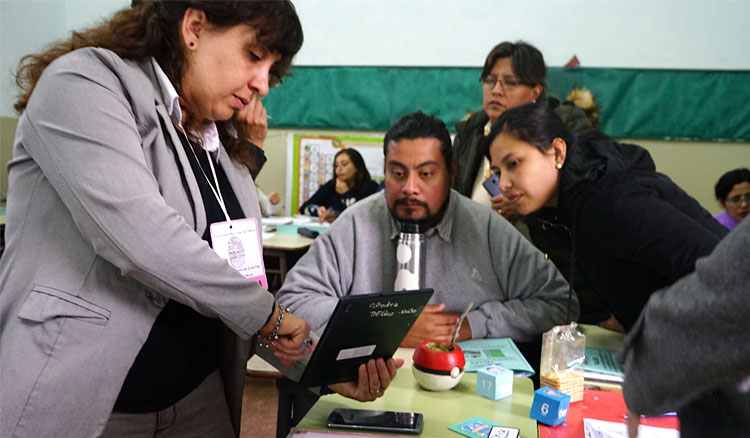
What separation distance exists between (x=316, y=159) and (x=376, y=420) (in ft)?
17.0

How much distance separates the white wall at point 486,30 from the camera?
521cm

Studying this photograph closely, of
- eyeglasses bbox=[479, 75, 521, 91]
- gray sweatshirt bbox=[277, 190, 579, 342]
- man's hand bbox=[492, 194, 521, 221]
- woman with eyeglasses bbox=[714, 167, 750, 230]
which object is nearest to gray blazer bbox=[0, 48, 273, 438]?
gray sweatshirt bbox=[277, 190, 579, 342]

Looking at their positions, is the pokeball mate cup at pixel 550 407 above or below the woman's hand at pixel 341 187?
above

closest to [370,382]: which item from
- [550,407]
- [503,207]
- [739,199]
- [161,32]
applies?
[550,407]

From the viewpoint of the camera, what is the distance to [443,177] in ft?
6.70

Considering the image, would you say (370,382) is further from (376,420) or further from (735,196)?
(735,196)

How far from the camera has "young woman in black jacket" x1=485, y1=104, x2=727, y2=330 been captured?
4.81 feet

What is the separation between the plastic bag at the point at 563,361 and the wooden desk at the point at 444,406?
0.07 metres

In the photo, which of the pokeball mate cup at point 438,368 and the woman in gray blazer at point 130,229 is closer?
the woman in gray blazer at point 130,229

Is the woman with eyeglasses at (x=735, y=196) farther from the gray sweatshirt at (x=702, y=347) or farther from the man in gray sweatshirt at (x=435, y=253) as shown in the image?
the gray sweatshirt at (x=702, y=347)

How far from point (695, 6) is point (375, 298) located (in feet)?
17.6

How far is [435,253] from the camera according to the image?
2.00m

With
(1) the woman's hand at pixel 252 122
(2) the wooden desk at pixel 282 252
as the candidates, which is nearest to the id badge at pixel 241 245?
(1) the woman's hand at pixel 252 122

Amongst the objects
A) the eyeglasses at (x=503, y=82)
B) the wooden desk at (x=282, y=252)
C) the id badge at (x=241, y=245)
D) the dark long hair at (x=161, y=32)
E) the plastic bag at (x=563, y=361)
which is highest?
the dark long hair at (x=161, y=32)
